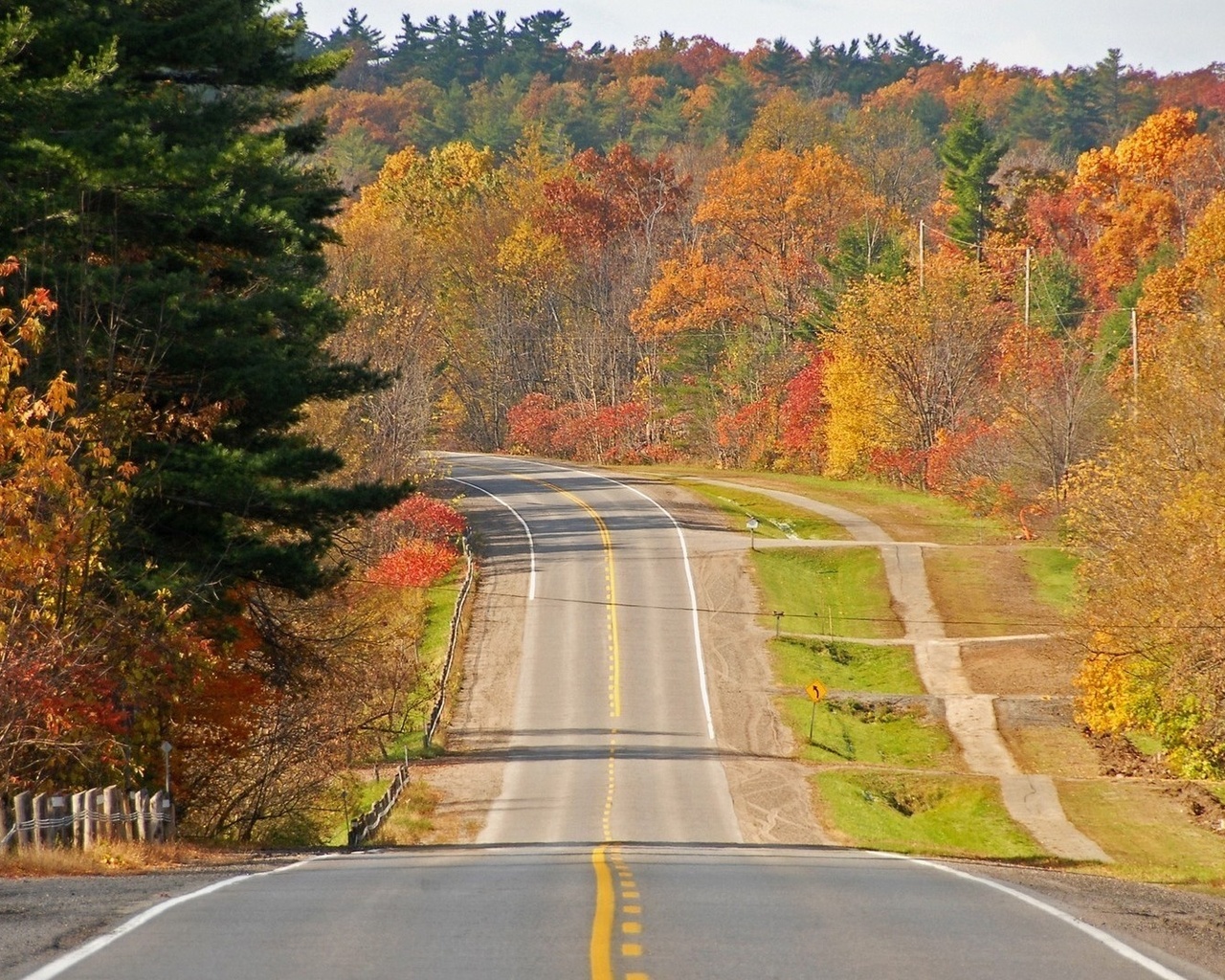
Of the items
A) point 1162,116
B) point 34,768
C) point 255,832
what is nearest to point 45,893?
point 34,768

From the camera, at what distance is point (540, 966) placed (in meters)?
9.92

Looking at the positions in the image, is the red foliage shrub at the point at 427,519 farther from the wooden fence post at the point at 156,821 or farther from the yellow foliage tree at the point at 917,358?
the wooden fence post at the point at 156,821

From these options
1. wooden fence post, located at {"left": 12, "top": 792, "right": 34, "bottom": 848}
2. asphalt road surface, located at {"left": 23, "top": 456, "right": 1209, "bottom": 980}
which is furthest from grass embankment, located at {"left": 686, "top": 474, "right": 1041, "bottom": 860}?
wooden fence post, located at {"left": 12, "top": 792, "right": 34, "bottom": 848}

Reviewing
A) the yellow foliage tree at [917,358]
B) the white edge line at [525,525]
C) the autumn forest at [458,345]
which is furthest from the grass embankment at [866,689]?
the white edge line at [525,525]

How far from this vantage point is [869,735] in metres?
46.6

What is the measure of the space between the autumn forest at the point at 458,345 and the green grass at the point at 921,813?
597 centimetres

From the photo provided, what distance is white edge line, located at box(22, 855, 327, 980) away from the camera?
9.52 meters

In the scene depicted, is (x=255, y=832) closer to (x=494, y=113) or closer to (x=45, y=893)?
(x=45, y=893)

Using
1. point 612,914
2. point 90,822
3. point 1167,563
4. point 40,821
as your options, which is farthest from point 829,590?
point 612,914

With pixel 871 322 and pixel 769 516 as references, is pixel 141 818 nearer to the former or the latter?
pixel 769 516

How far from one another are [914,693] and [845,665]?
435cm

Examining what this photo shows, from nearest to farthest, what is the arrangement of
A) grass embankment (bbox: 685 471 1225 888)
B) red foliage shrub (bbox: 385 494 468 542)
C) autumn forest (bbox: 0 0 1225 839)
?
autumn forest (bbox: 0 0 1225 839) → grass embankment (bbox: 685 471 1225 888) → red foliage shrub (bbox: 385 494 468 542)

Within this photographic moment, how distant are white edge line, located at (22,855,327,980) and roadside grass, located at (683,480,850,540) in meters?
57.2

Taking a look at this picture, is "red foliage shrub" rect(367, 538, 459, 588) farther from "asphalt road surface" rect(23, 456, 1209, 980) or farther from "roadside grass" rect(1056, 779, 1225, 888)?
"asphalt road surface" rect(23, 456, 1209, 980)
